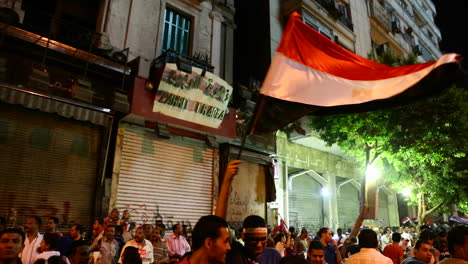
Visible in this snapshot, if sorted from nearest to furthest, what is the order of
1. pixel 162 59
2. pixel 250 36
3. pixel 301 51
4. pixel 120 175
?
1. pixel 301 51
2. pixel 120 175
3. pixel 162 59
4. pixel 250 36

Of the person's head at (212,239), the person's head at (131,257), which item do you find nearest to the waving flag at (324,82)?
the person's head at (212,239)

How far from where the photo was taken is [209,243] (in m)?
2.32

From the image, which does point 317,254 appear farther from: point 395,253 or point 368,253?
point 395,253

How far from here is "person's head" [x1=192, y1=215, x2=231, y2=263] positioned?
2.30 m

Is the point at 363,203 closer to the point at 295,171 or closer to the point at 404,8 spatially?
the point at 295,171

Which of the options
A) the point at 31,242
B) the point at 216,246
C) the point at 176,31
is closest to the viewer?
the point at 216,246

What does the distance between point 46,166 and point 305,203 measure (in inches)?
515

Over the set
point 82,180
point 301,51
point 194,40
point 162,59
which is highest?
point 194,40

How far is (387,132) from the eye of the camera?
12.8m

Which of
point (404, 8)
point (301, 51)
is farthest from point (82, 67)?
point (404, 8)

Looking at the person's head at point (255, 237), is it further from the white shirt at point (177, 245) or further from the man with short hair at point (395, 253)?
the white shirt at point (177, 245)

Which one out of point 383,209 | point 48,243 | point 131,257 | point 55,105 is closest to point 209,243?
point 131,257

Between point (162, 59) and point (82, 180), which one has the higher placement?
point (162, 59)

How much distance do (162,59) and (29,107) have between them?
4.45 meters
